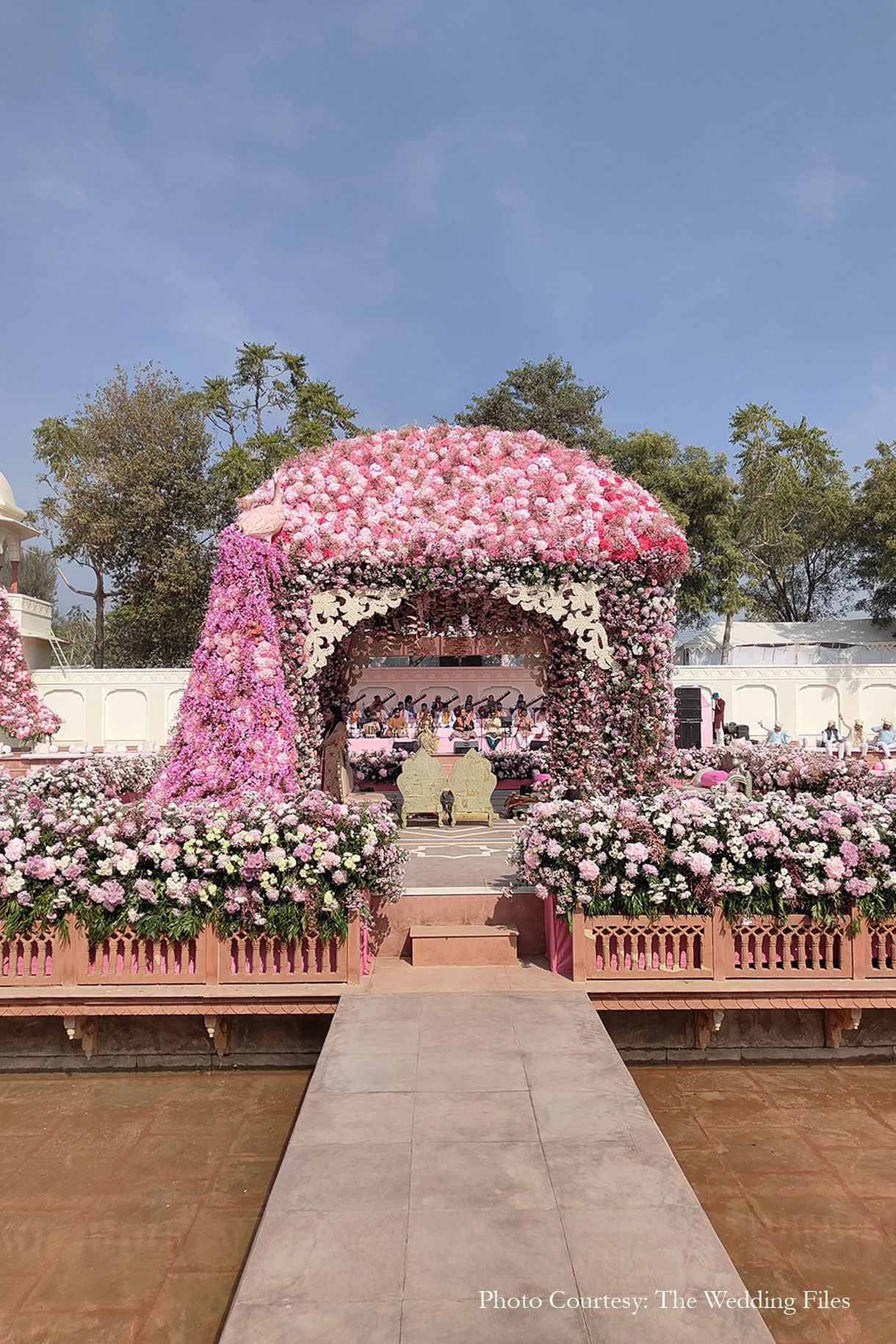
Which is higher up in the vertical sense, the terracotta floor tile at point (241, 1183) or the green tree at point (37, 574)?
the green tree at point (37, 574)

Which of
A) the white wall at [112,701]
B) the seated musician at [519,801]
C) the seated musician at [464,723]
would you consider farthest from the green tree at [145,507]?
the seated musician at [519,801]

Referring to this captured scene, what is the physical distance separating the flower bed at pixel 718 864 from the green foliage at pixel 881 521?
2770 cm

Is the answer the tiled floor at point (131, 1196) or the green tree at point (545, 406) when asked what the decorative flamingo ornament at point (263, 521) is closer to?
the tiled floor at point (131, 1196)

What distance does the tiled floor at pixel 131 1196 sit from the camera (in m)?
3.72

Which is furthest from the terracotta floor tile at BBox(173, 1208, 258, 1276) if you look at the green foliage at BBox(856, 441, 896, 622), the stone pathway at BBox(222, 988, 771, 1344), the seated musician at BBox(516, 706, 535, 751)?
the green foliage at BBox(856, 441, 896, 622)

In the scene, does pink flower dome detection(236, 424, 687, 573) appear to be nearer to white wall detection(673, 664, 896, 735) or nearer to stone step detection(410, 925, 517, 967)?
stone step detection(410, 925, 517, 967)

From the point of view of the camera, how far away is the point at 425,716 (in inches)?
837

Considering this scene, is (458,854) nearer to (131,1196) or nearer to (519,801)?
(519,801)

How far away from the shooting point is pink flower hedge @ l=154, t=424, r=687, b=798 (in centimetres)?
777

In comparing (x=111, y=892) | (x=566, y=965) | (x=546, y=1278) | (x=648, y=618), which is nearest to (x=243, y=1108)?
(x=111, y=892)

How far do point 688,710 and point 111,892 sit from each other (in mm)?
21263

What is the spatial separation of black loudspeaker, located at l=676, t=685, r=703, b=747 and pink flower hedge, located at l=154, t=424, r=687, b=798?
1263cm

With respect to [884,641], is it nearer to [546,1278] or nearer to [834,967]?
[834,967]

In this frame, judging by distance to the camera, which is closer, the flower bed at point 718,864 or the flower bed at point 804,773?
the flower bed at point 718,864
